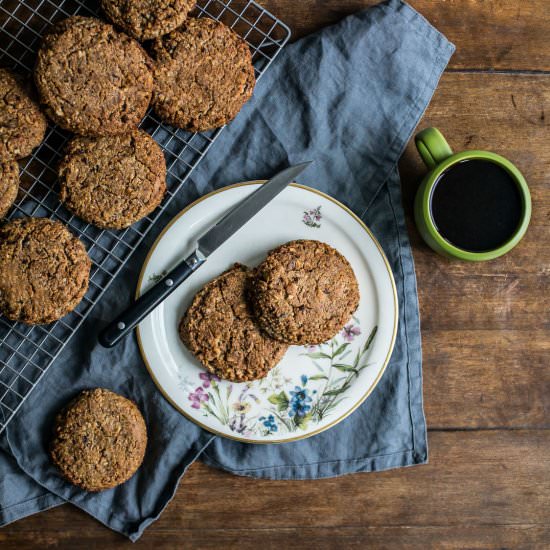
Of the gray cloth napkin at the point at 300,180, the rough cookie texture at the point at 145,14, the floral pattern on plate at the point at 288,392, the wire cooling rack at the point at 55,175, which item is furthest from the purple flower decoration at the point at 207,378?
the rough cookie texture at the point at 145,14

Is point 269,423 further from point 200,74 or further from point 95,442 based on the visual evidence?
point 200,74

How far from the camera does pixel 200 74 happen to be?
167 cm

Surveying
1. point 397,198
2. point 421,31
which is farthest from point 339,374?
point 421,31

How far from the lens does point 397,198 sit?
74.4 inches

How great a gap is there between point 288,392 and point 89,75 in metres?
1.02

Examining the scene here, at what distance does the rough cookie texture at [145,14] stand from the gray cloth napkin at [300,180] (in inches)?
13.4

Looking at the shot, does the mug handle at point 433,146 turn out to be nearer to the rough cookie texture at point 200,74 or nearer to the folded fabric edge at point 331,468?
the rough cookie texture at point 200,74

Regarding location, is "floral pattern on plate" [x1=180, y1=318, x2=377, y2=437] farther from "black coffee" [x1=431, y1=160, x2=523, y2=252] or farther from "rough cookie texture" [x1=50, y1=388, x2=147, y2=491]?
"black coffee" [x1=431, y1=160, x2=523, y2=252]

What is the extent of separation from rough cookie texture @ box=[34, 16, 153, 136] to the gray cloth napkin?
1.05 ft

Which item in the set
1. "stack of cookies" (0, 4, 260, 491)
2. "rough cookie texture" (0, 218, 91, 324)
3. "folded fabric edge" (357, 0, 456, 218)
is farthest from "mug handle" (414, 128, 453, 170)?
"rough cookie texture" (0, 218, 91, 324)

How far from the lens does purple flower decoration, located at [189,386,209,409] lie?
1.81m

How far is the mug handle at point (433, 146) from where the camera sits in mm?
1721

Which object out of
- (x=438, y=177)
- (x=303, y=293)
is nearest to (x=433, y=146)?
(x=438, y=177)

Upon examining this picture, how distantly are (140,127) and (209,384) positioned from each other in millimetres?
762
